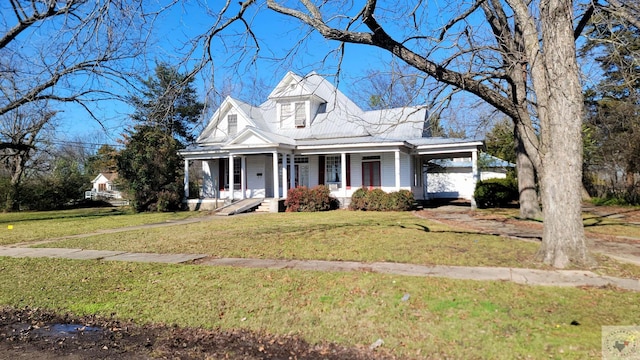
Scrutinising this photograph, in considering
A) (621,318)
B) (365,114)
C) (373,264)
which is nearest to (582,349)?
(621,318)

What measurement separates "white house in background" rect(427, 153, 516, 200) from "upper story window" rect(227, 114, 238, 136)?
56.8 ft

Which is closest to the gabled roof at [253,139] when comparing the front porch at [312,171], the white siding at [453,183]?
the front porch at [312,171]

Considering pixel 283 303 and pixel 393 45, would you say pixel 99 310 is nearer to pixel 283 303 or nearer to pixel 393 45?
pixel 283 303

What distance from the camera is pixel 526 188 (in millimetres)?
16672

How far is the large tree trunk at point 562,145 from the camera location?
22.2 feet

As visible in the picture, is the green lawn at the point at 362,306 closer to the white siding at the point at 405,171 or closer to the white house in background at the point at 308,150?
the white house in background at the point at 308,150

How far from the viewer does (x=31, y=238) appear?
1278 centimetres

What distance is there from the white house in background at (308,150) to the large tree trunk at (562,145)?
14.0m

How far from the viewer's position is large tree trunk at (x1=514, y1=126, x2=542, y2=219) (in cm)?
1620

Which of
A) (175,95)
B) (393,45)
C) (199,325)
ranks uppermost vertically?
(393,45)

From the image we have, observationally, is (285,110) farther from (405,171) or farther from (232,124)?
(405,171)

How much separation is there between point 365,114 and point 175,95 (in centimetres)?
1935

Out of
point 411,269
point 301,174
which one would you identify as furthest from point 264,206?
point 411,269

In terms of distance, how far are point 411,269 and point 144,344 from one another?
4389 millimetres
